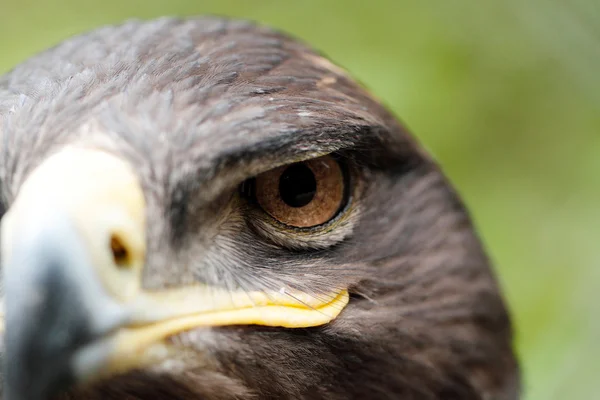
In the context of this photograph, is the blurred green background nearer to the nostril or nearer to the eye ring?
the eye ring

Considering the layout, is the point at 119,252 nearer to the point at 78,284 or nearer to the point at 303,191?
the point at 78,284

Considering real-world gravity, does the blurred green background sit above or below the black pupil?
above

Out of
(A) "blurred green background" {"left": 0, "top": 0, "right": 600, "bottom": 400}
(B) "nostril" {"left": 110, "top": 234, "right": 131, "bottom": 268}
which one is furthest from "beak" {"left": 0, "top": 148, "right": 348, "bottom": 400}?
(A) "blurred green background" {"left": 0, "top": 0, "right": 600, "bottom": 400}

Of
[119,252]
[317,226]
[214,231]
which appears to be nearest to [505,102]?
[317,226]

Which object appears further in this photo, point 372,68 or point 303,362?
point 372,68

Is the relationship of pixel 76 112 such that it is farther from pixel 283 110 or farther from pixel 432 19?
pixel 432 19

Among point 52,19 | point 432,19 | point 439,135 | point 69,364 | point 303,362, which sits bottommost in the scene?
point 69,364

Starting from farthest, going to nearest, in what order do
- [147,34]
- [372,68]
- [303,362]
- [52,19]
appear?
[52,19] → [372,68] → [147,34] → [303,362]

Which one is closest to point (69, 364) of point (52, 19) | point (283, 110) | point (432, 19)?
point (283, 110)
